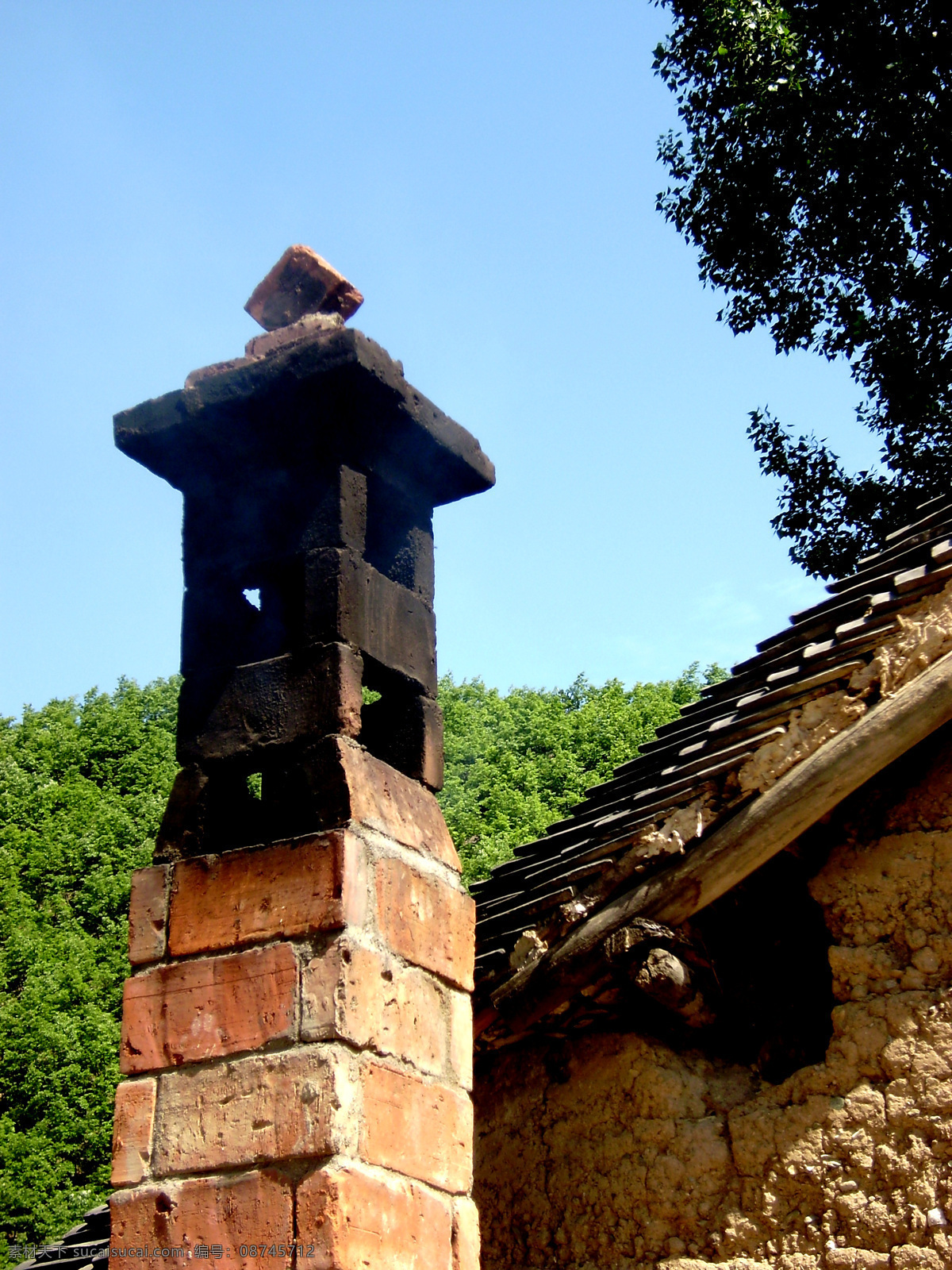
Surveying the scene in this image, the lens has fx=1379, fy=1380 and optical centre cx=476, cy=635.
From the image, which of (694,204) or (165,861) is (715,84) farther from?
(165,861)

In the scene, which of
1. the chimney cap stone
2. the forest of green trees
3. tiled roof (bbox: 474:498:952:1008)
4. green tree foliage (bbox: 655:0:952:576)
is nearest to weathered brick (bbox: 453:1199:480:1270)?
tiled roof (bbox: 474:498:952:1008)

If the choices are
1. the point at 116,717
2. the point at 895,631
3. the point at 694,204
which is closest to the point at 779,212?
the point at 694,204

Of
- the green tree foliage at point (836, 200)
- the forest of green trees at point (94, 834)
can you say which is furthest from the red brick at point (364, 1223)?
the forest of green trees at point (94, 834)

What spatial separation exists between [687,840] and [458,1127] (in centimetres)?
152

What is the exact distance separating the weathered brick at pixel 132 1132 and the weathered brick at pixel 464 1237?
2.08 ft

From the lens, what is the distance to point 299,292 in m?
3.49

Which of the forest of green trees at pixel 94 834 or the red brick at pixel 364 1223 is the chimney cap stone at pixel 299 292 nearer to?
the red brick at pixel 364 1223

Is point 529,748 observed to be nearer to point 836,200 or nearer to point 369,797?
point 836,200

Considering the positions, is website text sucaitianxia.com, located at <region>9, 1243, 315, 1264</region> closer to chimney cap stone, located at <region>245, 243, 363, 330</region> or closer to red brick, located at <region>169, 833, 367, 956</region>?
red brick, located at <region>169, 833, 367, 956</region>

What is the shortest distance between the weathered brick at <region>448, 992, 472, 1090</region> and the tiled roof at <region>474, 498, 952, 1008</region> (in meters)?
1.35

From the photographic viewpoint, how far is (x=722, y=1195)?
4031 mm

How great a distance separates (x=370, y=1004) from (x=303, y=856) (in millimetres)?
323

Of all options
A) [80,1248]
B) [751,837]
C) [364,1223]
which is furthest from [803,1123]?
[80,1248]

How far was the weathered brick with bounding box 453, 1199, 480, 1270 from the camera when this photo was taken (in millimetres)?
2787
